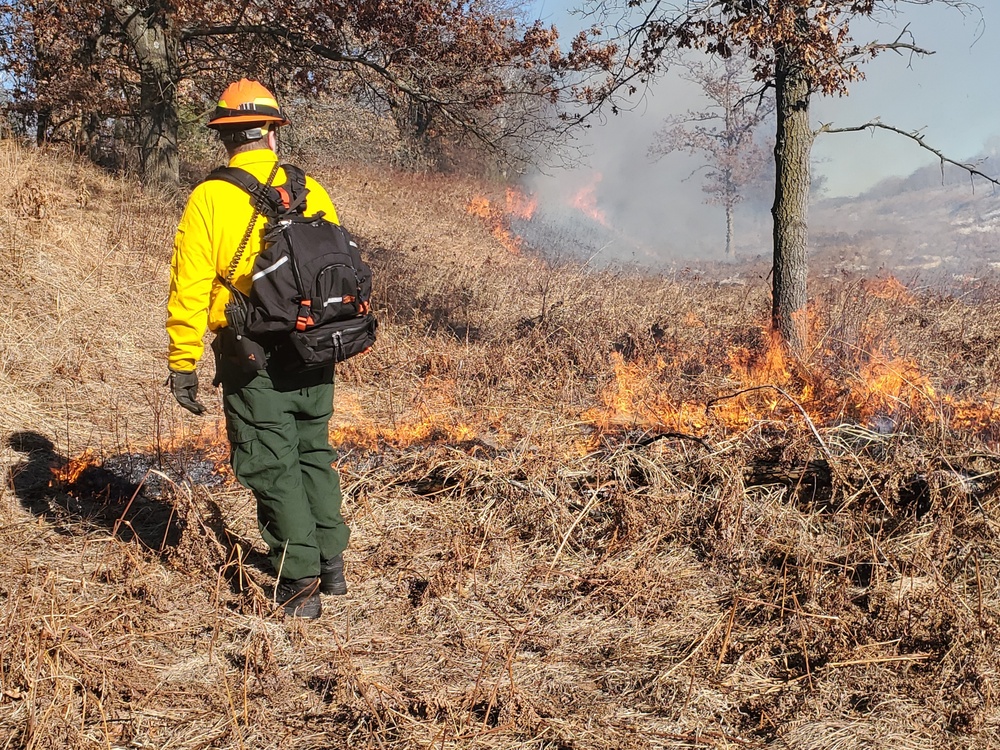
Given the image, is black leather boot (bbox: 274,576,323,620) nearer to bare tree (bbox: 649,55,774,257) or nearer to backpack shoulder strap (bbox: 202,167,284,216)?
backpack shoulder strap (bbox: 202,167,284,216)

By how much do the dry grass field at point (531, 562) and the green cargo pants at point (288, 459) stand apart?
26cm

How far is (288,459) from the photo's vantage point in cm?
357

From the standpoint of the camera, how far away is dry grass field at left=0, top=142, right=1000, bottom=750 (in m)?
2.81

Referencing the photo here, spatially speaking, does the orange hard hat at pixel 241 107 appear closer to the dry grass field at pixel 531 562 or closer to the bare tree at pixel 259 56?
the dry grass field at pixel 531 562

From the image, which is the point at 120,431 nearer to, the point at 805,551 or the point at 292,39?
the point at 805,551

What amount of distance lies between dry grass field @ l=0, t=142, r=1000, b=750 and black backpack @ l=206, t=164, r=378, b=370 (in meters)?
1.09

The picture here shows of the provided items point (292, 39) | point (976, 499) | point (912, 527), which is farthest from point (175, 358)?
point (292, 39)

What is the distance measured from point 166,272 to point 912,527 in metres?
8.23

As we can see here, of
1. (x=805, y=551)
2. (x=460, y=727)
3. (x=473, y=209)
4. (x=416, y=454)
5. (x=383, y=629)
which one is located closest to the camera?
(x=460, y=727)

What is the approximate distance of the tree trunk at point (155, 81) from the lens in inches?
443

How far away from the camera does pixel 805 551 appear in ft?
12.2

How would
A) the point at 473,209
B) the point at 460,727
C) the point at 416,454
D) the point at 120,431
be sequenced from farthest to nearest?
the point at 473,209, the point at 120,431, the point at 416,454, the point at 460,727

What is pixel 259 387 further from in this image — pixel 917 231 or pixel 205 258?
pixel 917 231

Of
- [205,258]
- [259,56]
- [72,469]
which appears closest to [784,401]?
[205,258]
